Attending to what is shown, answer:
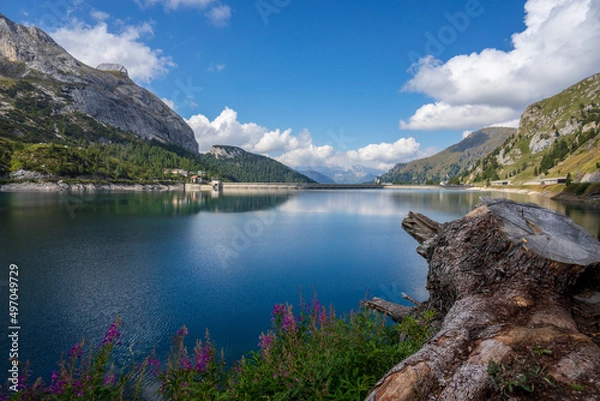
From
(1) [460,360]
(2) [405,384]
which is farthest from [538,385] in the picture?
(2) [405,384]

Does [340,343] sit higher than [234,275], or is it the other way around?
[340,343]

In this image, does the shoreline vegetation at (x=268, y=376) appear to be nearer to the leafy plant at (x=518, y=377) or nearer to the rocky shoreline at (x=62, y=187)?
the leafy plant at (x=518, y=377)

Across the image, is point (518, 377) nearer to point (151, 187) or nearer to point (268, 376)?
point (268, 376)

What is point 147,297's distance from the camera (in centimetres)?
1803

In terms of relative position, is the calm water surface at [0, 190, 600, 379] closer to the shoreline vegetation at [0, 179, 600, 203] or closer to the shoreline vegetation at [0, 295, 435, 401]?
the shoreline vegetation at [0, 295, 435, 401]

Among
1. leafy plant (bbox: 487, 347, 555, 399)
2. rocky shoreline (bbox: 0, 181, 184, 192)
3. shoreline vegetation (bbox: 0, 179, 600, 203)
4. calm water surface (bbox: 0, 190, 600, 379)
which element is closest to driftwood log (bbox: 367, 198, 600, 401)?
leafy plant (bbox: 487, 347, 555, 399)

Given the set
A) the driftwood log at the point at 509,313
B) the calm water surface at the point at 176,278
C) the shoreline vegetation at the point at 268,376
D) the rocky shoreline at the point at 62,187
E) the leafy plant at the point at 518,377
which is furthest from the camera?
the rocky shoreline at the point at 62,187

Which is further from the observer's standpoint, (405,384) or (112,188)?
(112,188)

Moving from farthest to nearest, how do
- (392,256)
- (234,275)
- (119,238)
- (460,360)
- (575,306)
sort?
(119,238) → (392,256) → (234,275) → (575,306) → (460,360)

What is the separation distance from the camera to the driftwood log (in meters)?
3.32

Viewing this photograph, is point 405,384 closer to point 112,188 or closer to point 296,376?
point 296,376

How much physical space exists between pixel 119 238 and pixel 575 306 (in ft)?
125

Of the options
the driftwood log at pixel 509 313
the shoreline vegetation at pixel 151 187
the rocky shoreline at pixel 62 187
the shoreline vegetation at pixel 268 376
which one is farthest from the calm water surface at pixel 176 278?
the rocky shoreline at pixel 62 187

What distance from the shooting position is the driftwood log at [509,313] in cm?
332
